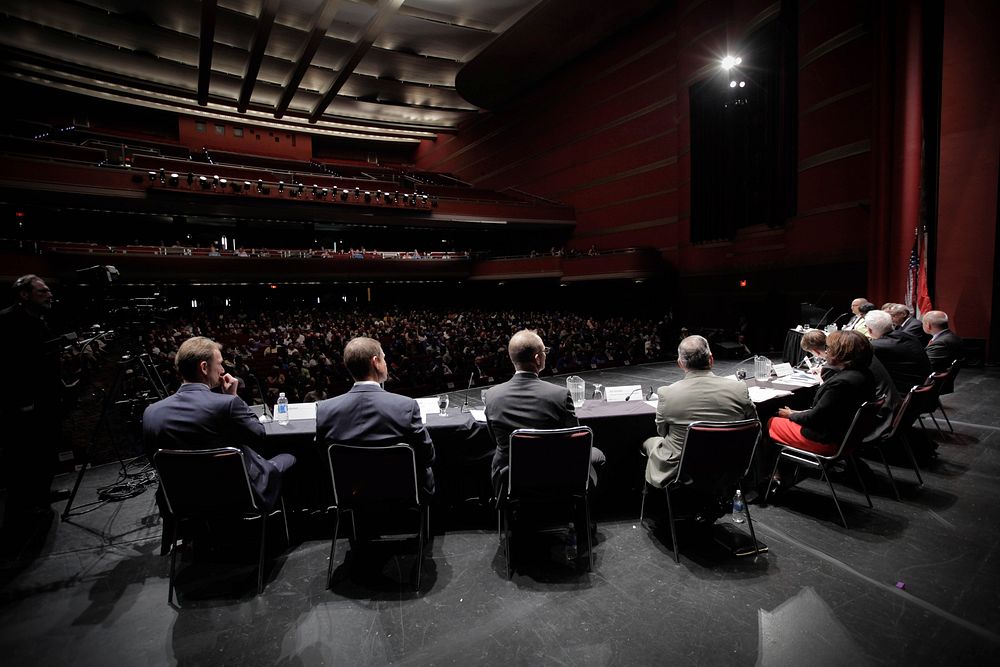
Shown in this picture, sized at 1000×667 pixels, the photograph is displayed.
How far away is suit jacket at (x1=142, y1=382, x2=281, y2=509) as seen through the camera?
6.72ft

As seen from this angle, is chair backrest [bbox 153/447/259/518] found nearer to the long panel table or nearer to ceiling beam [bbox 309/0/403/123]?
the long panel table

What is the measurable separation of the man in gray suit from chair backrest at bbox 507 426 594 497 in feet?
1.50

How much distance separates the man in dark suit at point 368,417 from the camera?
2123mm

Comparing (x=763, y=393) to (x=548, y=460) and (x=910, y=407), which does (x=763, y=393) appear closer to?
(x=910, y=407)

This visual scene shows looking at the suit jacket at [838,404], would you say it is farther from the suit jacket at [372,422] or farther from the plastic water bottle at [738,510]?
the suit jacket at [372,422]

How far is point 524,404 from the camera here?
87.1 inches

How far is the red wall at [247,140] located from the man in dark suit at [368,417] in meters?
22.3

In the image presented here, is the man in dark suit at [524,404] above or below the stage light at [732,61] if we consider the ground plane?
below

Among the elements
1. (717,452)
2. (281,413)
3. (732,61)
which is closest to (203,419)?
(281,413)

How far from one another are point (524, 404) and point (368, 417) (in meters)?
0.75

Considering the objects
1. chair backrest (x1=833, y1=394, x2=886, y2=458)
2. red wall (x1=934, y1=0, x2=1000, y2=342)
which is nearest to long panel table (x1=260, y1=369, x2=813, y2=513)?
chair backrest (x1=833, y1=394, x2=886, y2=458)

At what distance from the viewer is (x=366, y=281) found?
61.1ft

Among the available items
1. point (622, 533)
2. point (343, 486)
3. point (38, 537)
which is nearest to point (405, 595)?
point (343, 486)

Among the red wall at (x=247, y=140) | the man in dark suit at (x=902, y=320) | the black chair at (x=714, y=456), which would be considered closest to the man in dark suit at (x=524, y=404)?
the black chair at (x=714, y=456)
